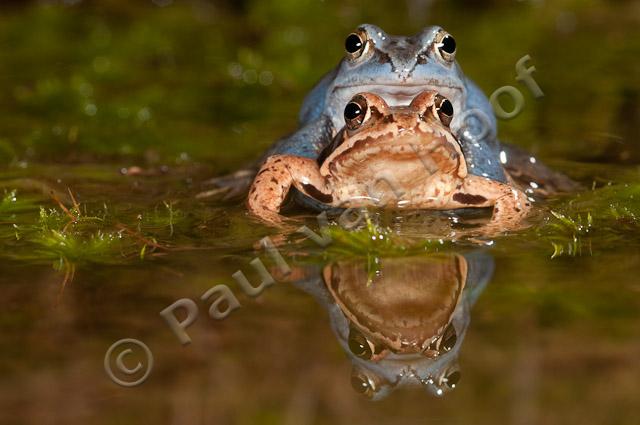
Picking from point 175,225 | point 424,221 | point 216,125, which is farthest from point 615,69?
point 175,225

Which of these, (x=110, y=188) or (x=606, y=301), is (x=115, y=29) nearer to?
(x=110, y=188)

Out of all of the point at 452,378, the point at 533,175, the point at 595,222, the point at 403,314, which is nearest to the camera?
the point at 452,378

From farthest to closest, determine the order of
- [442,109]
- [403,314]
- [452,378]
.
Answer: [442,109]
[403,314]
[452,378]

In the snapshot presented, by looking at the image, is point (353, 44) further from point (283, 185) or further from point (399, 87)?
point (283, 185)

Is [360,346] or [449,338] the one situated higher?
[449,338]

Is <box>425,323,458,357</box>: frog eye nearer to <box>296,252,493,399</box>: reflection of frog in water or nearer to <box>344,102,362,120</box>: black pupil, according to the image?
<box>296,252,493,399</box>: reflection of frog in water

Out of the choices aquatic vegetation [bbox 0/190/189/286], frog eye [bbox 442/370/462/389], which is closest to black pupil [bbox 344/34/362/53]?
aquatic vegetation [bbox 0/190/189/286]

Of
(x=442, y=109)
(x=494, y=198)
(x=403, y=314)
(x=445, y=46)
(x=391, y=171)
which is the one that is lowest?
(x=403, y=314)

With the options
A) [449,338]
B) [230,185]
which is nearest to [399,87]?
[230,185]
